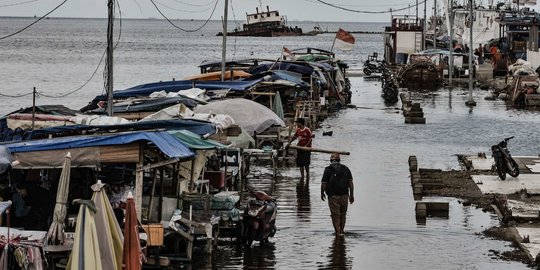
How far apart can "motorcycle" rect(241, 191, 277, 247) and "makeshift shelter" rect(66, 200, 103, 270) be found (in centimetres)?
461

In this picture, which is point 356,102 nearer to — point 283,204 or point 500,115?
point 500,115

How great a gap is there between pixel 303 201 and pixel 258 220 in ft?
18.1

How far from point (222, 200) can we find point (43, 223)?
2997 mm

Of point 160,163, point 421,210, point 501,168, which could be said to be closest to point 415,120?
point 501,168

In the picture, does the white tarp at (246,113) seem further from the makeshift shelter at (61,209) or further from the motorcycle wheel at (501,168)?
the makeshift shelter at (61,209)

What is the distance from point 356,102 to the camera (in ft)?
180

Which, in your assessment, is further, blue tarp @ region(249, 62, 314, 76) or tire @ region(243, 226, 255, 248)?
blue tarp @ region(249, 62, 314, 76)

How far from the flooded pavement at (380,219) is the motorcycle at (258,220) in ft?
0.73

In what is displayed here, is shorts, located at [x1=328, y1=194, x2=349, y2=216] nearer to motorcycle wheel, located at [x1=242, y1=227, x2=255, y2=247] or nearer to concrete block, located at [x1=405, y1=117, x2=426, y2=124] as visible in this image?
motorcycle wheel, located at [x1=242, y1=227, x2=255, y2=247]

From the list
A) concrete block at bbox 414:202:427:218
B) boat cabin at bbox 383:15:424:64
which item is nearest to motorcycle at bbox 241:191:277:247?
concrete block at bbox 414:202:427:218

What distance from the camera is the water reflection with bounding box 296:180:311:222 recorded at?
22169 millimetres

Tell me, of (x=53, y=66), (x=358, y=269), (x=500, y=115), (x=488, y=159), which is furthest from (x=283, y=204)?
(x=53, y=66)

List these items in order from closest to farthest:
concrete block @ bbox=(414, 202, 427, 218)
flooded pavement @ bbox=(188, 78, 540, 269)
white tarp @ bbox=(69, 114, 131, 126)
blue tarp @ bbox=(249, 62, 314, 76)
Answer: flooded pavement @ bbox=(188, 78, 540, 269) < white tarp @ bbox=(69, 114, 131, 126) < concrete block @ bbox=(414, 202, 427, 218) < blue tarp @ bbox=(249, 62, 314, 76)

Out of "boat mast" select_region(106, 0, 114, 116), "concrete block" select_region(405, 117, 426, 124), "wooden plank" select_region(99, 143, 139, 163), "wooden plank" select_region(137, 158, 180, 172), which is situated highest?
"boat mast" select_region(106, 0, 114, 116)
